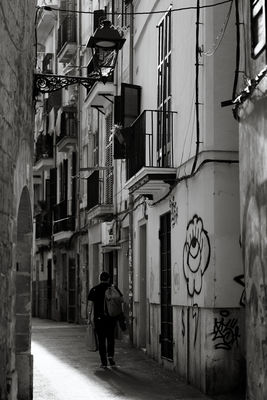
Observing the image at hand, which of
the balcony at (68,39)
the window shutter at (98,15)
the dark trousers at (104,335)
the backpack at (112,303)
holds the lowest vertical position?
the dark trousers at (104,335)

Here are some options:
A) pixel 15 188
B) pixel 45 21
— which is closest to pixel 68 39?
pixel 45 21

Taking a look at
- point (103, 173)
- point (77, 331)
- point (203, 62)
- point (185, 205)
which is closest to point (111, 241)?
point (103, 173)

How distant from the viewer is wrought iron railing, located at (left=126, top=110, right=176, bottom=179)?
14154mm

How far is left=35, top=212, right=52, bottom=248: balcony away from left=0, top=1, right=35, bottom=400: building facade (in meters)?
20.9

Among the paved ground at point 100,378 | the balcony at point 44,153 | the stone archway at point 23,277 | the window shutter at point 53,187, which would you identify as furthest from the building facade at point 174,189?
the balcony at point 44,153

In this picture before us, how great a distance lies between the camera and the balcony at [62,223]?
27.5 metres

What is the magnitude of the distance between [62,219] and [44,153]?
4.47m

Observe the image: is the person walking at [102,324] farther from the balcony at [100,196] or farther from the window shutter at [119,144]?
the balcony at [100,196]

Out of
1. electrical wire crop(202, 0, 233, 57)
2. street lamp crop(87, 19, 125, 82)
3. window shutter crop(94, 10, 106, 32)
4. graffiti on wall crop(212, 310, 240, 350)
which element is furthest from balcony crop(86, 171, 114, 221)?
graffiti on wall crop(212, 310, 240, 350)

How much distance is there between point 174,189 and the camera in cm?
1367

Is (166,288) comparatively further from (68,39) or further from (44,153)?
(44,153)

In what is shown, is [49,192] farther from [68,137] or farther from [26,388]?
[26,388]

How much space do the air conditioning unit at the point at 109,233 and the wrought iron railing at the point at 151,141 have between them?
4315 millimetres

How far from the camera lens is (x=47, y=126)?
112 feet
